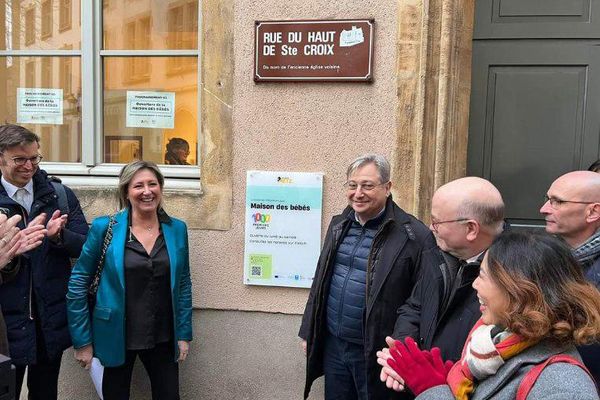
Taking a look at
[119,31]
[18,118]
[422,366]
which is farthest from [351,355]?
[18,118]

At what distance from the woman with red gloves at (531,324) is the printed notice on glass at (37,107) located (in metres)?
3.50

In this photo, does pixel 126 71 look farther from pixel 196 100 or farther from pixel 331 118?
pixel 331 118

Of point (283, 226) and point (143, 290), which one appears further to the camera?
point (283, 226)

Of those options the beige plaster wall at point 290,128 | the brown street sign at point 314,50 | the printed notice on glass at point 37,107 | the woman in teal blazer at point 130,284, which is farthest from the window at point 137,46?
the woman in teal blazer at point 130,284

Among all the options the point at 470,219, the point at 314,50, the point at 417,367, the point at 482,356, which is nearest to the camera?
the point at 482,356

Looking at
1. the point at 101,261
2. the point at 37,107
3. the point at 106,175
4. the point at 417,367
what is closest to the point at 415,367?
the point at 417,367

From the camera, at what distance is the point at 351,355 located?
2.78 m

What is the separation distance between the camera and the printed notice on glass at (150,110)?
388 cm

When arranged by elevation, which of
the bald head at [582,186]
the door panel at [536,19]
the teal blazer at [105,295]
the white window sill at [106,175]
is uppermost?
the door panel at [536,19]

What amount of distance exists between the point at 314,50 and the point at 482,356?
2.39m

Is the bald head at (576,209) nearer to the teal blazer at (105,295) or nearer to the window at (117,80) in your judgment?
the teal blazer at (105,295)

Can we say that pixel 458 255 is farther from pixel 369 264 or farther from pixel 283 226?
pixel 283 226

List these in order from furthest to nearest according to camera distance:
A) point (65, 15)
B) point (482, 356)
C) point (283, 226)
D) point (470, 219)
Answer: point (65, 15)
point (283, 226)
point (470, 219)
point (482, 356)

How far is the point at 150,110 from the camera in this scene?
12.8 feet
